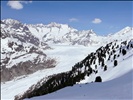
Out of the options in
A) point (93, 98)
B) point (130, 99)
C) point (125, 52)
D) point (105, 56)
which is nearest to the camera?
point (130, 99)

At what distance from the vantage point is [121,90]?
1193 inches

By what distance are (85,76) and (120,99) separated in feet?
431

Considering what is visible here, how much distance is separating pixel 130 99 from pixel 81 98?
627 cm

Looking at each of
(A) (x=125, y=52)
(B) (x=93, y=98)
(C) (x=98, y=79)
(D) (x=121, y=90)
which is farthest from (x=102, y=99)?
(A) (x=125, y=52)

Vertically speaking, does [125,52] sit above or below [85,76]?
above

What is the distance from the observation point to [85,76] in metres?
157

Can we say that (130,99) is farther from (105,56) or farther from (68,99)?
(105,56)

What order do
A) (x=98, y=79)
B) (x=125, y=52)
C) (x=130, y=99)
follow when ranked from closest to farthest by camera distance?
(x=130, y=99), (x=98, y=79), (x=125, y=52)

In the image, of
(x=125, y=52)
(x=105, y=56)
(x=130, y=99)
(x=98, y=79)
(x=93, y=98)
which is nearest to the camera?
(x=130, y=99)

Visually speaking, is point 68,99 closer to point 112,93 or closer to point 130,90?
point 112,93

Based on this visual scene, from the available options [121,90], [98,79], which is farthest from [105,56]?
[121,90]

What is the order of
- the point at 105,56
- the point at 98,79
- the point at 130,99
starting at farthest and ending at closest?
1. the point at 105,56
2. the point at 98,79
3. the point at 130,99

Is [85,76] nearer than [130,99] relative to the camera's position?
No

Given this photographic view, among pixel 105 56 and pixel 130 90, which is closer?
pixel 130 90
